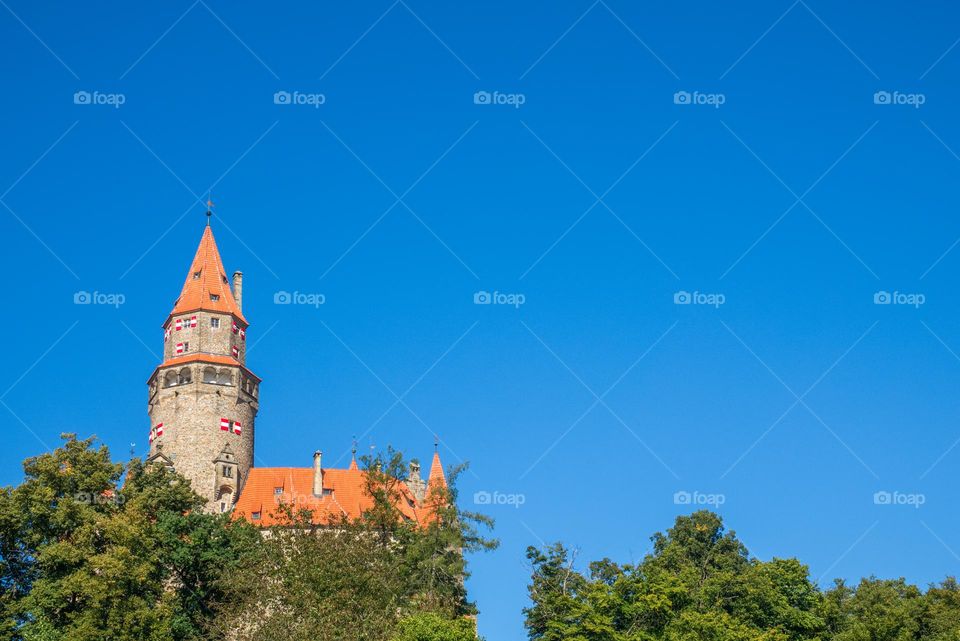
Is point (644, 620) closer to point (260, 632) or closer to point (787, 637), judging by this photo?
point (787, 637)

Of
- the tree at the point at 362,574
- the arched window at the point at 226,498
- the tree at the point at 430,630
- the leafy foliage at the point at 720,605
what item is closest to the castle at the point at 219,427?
the arched window at the point at 226,498

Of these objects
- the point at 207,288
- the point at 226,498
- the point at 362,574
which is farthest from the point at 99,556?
the point at 207,288

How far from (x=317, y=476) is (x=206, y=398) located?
8096 millimetres

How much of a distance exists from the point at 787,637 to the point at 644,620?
8.50m

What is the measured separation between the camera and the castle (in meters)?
88.3

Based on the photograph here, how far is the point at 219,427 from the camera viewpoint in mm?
89562

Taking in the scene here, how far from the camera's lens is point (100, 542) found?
6750 cm

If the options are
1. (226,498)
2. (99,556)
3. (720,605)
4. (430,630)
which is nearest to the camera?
(430,630)

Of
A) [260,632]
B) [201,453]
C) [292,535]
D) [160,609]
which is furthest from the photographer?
[201,453]

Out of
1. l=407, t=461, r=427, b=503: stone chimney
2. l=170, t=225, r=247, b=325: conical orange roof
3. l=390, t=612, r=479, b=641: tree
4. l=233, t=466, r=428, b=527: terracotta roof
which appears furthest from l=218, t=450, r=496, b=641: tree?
l=170, t=225, r=247, b=325: conical orange roof

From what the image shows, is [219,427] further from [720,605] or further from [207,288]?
[720,605]

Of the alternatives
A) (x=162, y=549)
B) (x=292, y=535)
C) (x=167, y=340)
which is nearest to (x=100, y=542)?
(x=162, y=549)

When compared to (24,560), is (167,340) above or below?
above

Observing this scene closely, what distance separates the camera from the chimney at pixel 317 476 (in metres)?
89.7
